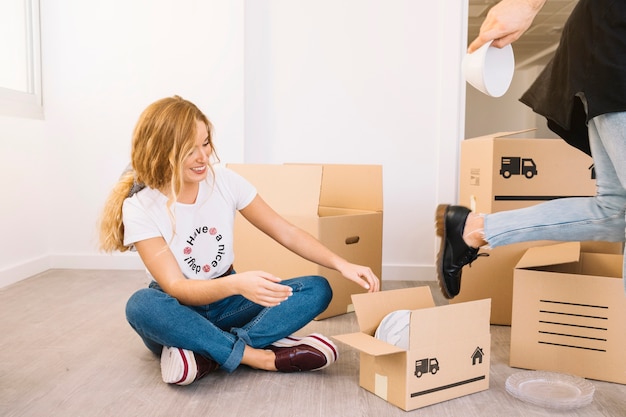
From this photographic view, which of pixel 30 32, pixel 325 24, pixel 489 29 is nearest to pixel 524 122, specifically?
pixel 325 24

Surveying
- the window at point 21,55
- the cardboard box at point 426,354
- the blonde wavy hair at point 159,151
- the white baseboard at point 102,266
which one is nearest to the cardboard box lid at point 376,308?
the cardboard box at point 426,354

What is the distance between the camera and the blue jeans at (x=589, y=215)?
1377mm

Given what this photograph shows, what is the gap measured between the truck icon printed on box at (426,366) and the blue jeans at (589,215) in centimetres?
35

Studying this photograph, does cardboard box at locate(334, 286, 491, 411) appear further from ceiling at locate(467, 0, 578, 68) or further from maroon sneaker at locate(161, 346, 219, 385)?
ceiling at locate(467, 0, 578, 68)

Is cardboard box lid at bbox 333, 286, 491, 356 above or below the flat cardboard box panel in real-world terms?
below

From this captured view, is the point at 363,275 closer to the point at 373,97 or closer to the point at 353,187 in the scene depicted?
the point at 353,187

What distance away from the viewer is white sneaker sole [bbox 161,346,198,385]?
148 cm

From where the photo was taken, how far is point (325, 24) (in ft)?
9.48

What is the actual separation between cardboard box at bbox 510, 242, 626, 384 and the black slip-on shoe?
6.5 inches

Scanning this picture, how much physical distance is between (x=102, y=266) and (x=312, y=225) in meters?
1.39

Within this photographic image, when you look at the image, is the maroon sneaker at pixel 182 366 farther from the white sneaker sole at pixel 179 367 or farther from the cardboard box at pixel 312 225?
the cardboard box at pixel 312 225

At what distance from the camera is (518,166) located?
80.6 inches

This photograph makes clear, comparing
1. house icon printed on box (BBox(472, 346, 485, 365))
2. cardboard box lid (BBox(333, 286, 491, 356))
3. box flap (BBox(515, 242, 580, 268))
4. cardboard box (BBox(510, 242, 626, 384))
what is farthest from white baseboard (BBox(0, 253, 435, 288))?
house icon printed on box (BBox(472, 346, 485, 365))

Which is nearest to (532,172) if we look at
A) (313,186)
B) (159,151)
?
(313,186)
